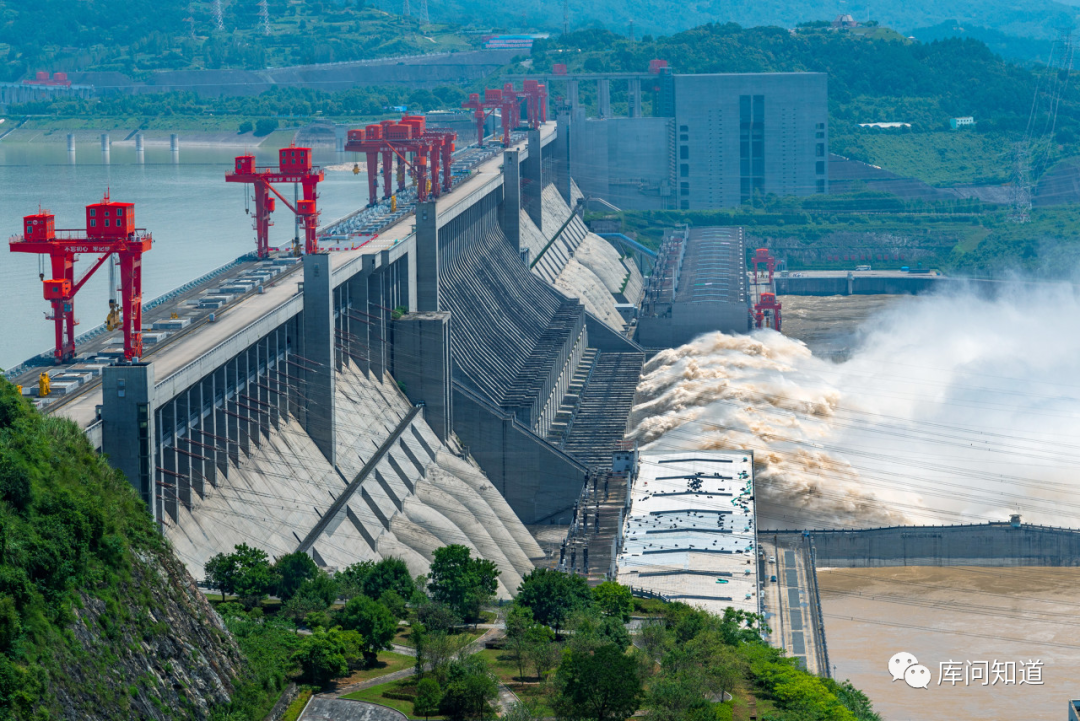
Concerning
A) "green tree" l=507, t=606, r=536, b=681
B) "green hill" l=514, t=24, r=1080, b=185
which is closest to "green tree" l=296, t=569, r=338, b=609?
"green tree" l=507, t=606, r=536, b=681

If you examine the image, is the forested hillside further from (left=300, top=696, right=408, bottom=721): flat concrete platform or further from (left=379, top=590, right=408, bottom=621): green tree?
(left=300, top=696, right=408, bottom=721): flat concrete platform

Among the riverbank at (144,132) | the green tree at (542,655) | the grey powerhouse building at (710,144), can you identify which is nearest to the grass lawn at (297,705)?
the green tree at (542,655)

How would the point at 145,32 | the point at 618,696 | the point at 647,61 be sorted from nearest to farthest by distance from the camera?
the point at 618,696 < the point at 647,61 < the point at 145,32

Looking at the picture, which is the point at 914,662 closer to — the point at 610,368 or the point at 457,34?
the point at 610,368

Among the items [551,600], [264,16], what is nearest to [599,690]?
[551,600]

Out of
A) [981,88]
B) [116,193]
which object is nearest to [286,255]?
[116,193]

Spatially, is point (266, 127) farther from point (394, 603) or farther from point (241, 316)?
point (394, 603)
